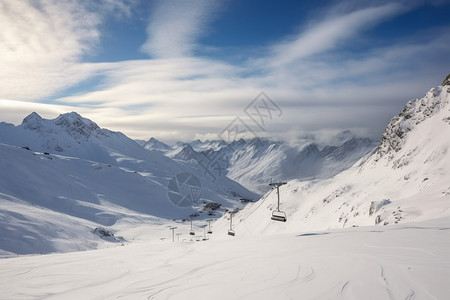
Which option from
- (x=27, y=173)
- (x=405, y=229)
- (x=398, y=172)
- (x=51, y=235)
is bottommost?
(x=51, y=235)

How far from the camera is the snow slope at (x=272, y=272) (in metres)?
7.41

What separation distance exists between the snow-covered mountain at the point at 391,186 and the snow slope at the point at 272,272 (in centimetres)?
1937

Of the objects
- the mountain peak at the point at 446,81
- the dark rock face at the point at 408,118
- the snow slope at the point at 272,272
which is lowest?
the snow slope at the point at 272,272

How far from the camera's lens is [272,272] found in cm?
903

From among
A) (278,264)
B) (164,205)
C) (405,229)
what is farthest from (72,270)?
(164,205)

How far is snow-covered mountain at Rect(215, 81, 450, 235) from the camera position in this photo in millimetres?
35938

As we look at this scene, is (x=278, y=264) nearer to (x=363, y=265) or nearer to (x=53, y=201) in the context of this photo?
(x=363, y=265)

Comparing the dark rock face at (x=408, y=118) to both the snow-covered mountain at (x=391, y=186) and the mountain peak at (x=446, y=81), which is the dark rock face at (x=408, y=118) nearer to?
the snow-covered mountain at (x=391, y=186)

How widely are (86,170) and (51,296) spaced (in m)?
203

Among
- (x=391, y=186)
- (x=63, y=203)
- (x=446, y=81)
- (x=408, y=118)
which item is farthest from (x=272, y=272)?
(x=63, y=203)

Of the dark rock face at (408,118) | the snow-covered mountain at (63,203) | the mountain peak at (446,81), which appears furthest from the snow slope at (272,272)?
the mountain peak at (446,81)

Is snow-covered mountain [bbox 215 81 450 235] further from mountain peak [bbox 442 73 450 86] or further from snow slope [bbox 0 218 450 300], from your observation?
snow slope [bbox 0 218 450 300]

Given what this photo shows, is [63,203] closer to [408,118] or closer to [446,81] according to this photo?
[408,118]

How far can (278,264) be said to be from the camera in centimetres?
990
